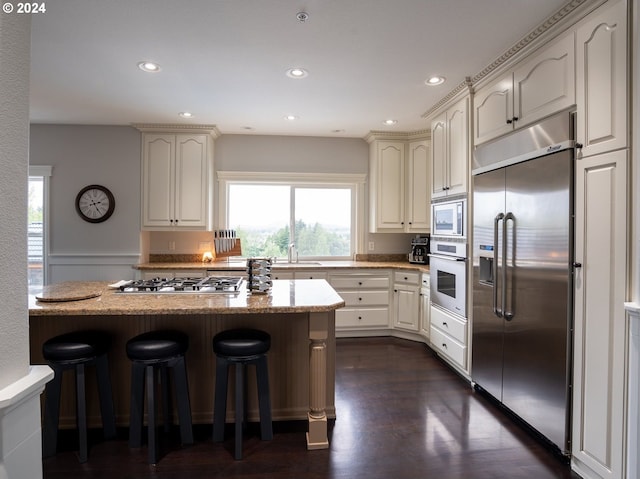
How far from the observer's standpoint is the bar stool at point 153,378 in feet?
6.54

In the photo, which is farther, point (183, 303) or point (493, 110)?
point (493, 110)

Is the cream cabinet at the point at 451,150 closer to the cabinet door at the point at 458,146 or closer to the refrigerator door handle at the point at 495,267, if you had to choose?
the cabinet door at the point at 458,146

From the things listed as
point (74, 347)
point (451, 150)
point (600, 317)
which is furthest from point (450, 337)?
point (74, 347)

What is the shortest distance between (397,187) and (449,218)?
4.50 ft

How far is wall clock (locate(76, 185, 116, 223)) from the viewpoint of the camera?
432 centimetres

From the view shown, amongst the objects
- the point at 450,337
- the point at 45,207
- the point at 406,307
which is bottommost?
the point at 450,337

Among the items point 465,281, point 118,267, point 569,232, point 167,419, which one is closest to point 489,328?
point 465,281

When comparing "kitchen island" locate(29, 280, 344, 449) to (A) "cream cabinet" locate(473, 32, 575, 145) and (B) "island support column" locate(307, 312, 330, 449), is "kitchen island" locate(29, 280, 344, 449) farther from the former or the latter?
(A) "cream cabinet" locate(473, 32, 575, 145)

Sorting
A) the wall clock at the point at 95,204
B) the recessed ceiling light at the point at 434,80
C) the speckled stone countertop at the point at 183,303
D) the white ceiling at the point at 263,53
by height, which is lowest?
the speckled stone countertop at the point at 183,303

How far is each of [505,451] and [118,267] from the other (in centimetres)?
433

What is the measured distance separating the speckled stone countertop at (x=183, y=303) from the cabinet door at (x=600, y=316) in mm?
1322

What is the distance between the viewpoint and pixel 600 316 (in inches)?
70.3

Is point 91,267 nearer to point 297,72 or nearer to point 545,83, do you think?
point 297,72

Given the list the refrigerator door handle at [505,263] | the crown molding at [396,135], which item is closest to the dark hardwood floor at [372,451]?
the refrigerator door handle at [505,263]
